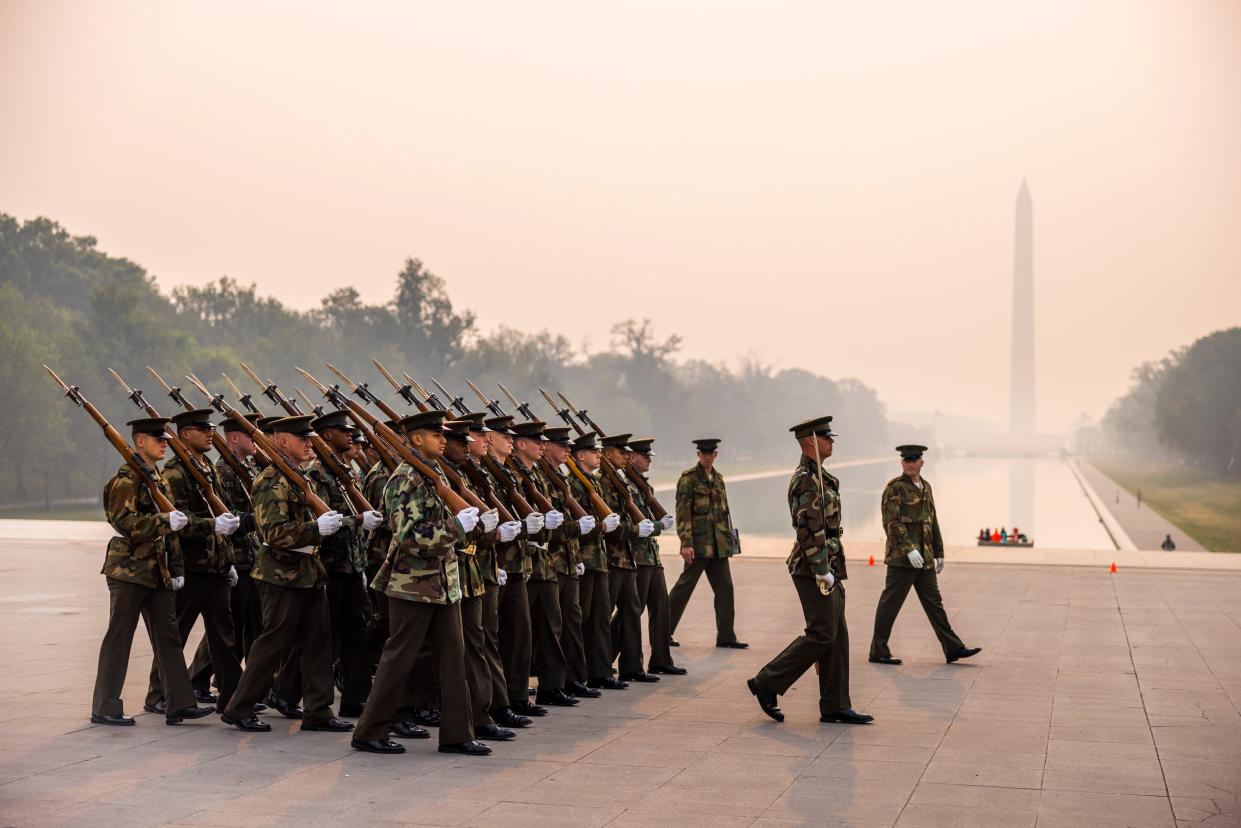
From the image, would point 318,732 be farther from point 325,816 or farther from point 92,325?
point 92,325

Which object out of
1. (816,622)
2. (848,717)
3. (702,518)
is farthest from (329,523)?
(702,518)

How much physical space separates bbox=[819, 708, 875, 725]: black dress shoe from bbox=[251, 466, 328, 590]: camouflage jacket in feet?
12.1

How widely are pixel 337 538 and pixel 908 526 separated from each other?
5.63 metres

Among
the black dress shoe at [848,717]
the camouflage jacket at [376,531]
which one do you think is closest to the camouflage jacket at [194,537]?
the camouflage jacket at [376,531]

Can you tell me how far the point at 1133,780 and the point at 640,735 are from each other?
3069 mm

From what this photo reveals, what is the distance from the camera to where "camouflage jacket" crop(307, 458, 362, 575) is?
30.9ft

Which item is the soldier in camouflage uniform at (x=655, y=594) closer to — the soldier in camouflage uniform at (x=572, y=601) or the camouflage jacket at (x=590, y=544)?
the camouflage jacket at (x=590, y=544)

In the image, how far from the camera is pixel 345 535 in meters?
9.45

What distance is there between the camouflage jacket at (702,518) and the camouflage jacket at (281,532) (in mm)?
5038

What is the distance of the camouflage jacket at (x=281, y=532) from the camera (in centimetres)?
887

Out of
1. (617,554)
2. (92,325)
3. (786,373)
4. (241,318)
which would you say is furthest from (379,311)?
(786,373)

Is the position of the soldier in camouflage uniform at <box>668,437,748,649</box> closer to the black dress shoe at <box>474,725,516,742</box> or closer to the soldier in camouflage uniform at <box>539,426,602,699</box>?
the soldier in camouflage uniform at <box>539,426,602,699</box>

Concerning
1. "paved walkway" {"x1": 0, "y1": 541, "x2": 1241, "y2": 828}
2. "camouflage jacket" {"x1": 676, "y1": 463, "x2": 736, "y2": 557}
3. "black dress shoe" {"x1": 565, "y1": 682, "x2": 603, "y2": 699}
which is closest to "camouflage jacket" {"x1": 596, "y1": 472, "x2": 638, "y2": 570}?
"paved walkway" {"x1": 0, "y1": 541, "x2": 1241, "y2": 828}

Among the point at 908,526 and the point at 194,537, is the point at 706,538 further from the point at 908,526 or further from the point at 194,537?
the point at 194,537
